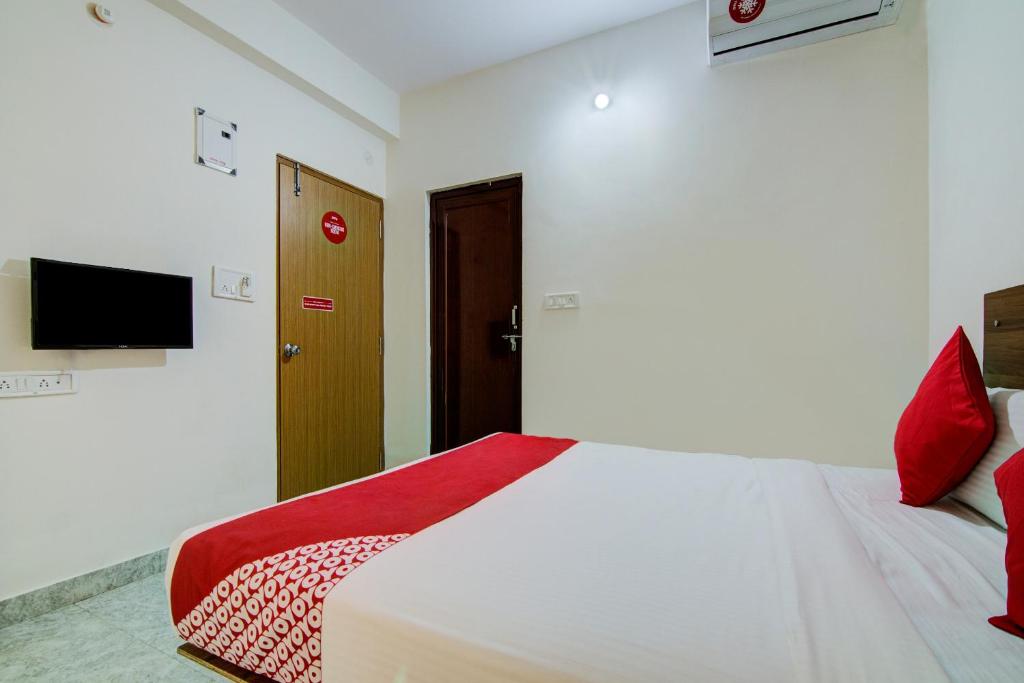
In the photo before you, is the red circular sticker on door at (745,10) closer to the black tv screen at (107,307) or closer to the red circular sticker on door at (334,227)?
the red circular sticker on door at (334,227)

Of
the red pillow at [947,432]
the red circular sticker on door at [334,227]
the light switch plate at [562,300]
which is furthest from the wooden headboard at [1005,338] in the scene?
the red circular sticker on door at [334,227]

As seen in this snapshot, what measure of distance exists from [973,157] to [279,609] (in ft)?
8.67

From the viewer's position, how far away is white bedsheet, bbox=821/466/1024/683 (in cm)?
63

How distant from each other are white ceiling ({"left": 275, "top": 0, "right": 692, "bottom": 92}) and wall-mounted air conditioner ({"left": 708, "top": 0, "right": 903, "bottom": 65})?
0.45 meters

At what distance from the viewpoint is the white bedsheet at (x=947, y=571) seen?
2.05 ft

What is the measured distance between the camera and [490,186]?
320cm

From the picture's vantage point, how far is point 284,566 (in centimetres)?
85

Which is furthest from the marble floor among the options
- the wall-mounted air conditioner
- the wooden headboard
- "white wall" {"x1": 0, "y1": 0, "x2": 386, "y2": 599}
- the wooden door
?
the wall-mounted air conditioner

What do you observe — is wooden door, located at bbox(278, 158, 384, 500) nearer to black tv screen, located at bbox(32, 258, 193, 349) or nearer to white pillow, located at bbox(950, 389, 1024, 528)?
black tv screen, located at bbox(32, 258, 193, 349)

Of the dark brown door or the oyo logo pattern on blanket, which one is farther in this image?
the dark brown door

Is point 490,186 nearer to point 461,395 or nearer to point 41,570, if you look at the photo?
point 461,395

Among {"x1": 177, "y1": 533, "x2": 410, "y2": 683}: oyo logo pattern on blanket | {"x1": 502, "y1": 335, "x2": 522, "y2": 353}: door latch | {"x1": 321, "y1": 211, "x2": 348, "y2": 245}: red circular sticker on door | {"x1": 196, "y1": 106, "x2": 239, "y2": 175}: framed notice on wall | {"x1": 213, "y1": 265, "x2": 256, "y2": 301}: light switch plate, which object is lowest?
{"x1": 177, "y1": 533, "x2": 410, "y2": 683}: oyo logo pattern on blanket

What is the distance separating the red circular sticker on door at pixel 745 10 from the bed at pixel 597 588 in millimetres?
2219

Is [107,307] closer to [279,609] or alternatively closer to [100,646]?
[100,646]
